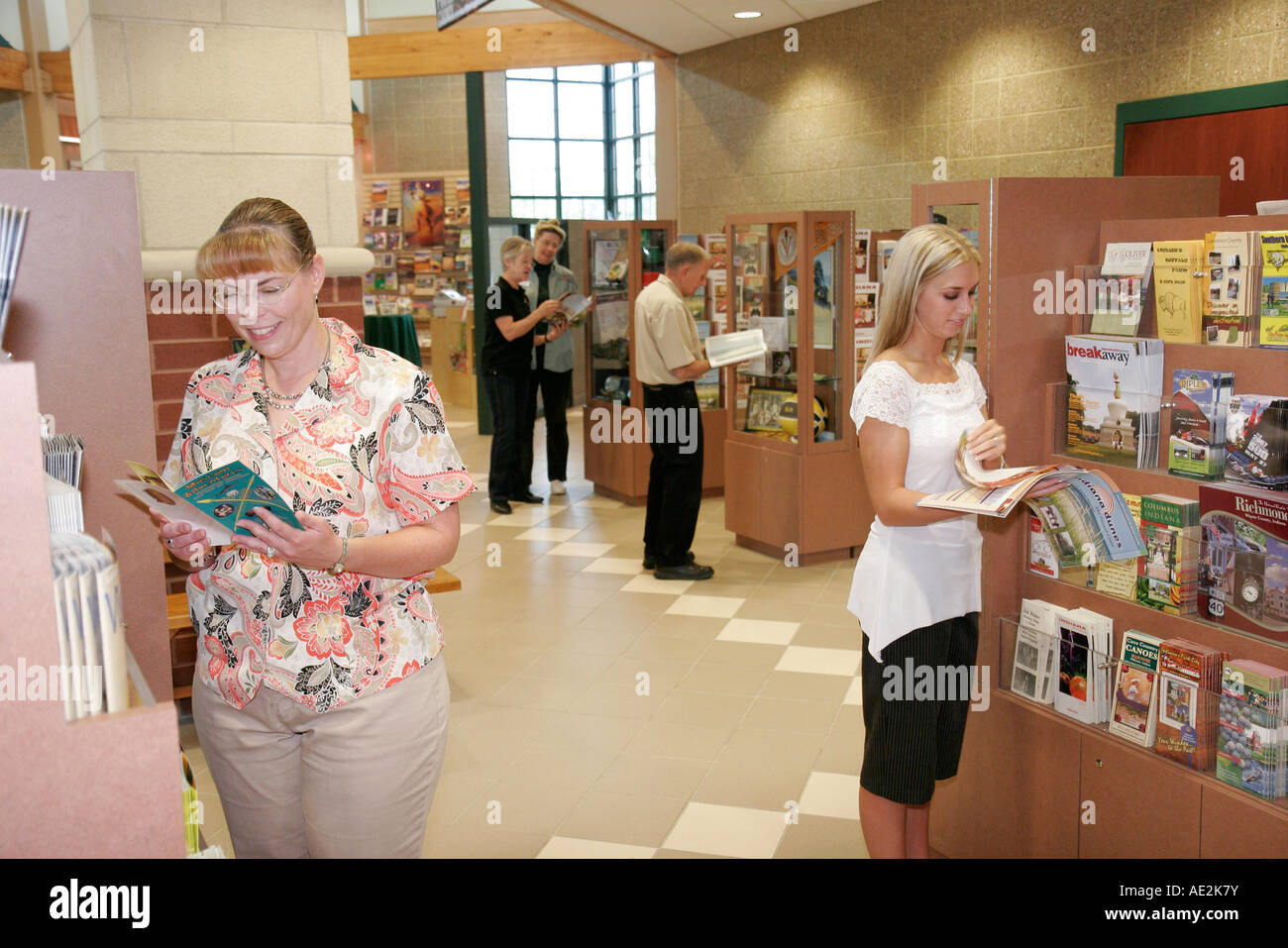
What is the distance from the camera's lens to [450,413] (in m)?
12.9

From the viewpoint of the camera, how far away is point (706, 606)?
5.54m

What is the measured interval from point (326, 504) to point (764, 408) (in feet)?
15.9

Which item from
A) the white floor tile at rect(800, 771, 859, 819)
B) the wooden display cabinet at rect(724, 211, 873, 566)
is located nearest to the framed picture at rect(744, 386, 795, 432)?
the wooden display cabinet at rect(724, 211, 873, 566)

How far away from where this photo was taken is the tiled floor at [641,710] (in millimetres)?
3303

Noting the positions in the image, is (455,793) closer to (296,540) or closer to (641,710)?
(641,710)

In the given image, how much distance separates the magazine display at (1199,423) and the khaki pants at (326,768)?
68.8 inches

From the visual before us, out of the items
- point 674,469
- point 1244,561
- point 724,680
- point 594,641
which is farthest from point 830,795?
point 674,469

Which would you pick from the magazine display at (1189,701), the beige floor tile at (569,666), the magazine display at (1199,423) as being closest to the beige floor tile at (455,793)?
the beige floor tile at (569,666)

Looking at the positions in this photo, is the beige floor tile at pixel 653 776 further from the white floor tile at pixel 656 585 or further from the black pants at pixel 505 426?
the black pants at pixel 505 426

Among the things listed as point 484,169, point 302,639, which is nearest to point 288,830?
point 302,639

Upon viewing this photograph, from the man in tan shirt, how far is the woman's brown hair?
13.4ft

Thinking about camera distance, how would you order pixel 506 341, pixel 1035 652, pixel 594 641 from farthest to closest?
1. pixel 506 341
2. pixel 594 641
3. pixel 1035 652

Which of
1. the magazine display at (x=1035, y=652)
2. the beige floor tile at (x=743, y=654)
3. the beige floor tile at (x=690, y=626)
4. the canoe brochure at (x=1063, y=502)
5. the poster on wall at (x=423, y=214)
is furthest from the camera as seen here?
the poster on wall at (x=423, y=214)

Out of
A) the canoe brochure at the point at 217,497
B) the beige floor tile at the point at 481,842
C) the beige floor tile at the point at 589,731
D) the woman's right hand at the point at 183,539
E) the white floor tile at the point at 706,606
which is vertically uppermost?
the canoe brochure at the point at 217,497
